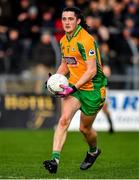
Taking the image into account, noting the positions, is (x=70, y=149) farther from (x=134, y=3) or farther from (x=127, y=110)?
(x=134, y=3)

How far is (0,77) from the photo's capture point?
2155cm

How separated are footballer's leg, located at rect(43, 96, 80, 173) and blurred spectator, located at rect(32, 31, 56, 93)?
420 inches

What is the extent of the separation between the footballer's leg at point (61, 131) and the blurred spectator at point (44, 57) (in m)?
10.7

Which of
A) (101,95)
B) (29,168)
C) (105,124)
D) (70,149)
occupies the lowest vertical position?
(105,124)

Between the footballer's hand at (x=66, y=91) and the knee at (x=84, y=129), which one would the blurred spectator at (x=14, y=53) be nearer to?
the knee at (x=84, y=129)

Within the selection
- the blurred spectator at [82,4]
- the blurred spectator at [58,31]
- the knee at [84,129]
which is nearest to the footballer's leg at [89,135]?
the knee at [84,129]

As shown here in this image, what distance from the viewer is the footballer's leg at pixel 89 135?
11.4 m

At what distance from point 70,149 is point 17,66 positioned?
6256mm

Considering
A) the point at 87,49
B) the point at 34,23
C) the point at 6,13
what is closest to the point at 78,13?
the point at 87,49

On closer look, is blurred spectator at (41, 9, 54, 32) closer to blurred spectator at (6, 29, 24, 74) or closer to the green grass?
blurred spectator at (6, 29, 24, 74)

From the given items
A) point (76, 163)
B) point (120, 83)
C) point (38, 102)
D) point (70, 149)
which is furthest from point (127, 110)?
point (76, 163)

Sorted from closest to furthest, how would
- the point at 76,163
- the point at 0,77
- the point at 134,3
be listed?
the point at 76,163
the point at 0,77
the point at 134,3

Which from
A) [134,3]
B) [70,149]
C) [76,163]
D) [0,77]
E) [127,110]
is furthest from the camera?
[134,3]

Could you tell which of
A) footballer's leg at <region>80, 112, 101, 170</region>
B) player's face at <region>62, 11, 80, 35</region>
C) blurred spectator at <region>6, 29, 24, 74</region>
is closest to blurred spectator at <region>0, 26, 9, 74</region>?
blurred spectator at <region>6, 29, 24, 74</region>
